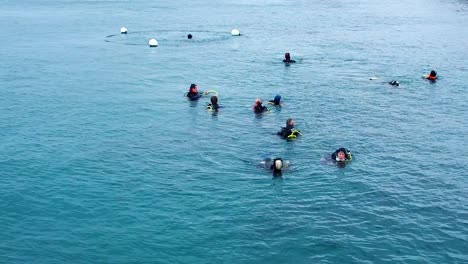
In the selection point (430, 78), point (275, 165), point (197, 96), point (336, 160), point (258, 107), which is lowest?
point (336, 160)

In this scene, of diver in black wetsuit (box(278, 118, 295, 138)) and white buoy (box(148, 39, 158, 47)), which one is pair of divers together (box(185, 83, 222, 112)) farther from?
white buoy (box(148, 39, 158, 47))

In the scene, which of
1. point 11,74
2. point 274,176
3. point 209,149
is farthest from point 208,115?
point 11,74

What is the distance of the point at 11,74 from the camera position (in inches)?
2485

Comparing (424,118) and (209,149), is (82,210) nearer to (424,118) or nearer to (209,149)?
(209,149)

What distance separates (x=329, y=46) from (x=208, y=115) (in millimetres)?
36733

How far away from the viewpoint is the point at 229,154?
39125mm

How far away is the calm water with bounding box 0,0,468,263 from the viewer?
27.8m

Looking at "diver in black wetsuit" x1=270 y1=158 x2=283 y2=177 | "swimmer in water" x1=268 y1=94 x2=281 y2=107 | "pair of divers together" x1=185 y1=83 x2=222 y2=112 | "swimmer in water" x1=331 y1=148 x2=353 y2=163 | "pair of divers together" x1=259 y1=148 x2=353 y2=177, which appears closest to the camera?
"diver in black wetsuit" x1=270 y1=158 x2=283 y2=177

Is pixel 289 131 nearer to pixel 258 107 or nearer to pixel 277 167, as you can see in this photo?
pixel 277 167

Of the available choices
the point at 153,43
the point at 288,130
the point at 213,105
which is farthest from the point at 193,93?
the point at 153,43

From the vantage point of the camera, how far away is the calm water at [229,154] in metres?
27.8

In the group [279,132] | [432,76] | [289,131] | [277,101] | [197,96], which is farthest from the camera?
[432,76]

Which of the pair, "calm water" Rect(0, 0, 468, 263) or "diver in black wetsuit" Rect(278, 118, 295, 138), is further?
"diver in black wetsuit" Rect(278, 118, 295, 138)

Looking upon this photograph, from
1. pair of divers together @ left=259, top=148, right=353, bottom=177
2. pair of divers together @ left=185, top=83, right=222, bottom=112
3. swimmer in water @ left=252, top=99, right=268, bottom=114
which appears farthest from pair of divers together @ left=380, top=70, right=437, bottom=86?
pair of divers together @ left=259, top=148, right=353, bottom=177
